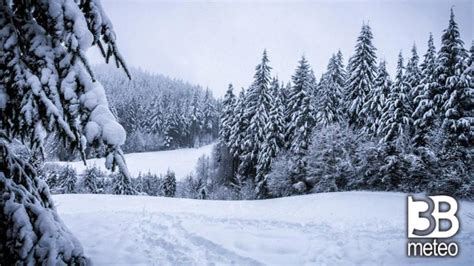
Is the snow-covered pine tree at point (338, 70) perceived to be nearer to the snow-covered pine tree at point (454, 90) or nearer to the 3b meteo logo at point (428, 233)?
the snow-covered pine tree at point (454, 90)

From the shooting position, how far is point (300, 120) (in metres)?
35.0

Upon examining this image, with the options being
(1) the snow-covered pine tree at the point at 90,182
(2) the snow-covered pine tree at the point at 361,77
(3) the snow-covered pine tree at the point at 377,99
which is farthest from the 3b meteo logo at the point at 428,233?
(1) the snow-covered pine tree at the point at 90,182

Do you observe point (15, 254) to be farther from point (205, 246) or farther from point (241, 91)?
point (241, 91)

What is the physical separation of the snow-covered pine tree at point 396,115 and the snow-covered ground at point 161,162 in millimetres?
39396

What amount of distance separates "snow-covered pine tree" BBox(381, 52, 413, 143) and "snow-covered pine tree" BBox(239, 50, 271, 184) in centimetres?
1455

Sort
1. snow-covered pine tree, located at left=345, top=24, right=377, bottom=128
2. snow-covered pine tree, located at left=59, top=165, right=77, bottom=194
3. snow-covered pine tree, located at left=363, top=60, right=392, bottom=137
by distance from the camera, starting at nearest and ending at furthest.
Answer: snow-covered pine tree, located at left=363, top=60, right=392, bottom=137, snow-covered pine tree, located at left=345, top=24, right=377, bottom=128, snow-covered pine tree, located at left=59, top=165, right=77, bottom=194

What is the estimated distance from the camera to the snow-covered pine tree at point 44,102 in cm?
302

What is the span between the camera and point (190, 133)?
83.6 m

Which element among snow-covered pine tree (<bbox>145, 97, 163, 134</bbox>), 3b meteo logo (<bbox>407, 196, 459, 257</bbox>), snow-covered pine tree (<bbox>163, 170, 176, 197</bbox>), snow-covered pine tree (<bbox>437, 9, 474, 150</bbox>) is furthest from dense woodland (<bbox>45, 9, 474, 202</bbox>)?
snow-covered pine tree (<bbox>145, 97, 163, 134</bbox>)

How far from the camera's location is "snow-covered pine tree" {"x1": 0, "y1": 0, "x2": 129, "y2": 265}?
119 inches

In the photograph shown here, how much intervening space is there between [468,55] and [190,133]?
6604 cm

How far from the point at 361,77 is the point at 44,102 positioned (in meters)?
36.1

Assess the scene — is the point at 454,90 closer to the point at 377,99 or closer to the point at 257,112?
the point at 377,99

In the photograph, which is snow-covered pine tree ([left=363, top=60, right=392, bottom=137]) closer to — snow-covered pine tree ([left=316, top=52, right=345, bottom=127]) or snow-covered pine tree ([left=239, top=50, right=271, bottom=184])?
snow-covered pine tree ([left=316, top=52, right=345, bottom=127])
